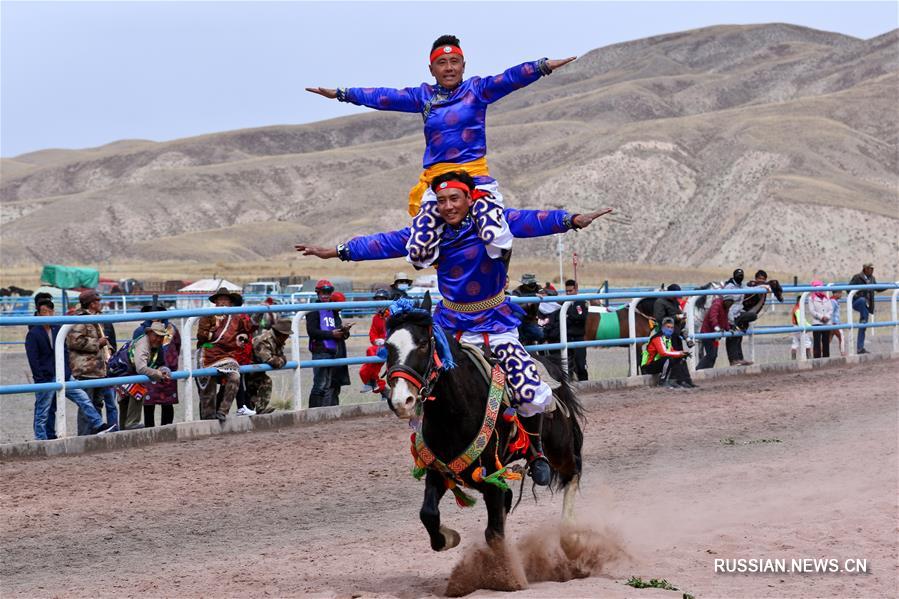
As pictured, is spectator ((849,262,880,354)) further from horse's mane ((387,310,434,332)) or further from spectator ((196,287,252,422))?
horse's mane ((387,310,434,332))

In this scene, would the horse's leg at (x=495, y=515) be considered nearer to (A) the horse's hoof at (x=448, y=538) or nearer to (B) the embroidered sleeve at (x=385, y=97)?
(A) the horse's hoof at (x=448, y=538)

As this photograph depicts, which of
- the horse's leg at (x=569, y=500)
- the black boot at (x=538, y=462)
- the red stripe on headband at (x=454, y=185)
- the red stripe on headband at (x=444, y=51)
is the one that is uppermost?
the red stripe on headband at (x=444, y=51)

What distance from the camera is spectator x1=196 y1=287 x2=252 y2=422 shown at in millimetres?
13406

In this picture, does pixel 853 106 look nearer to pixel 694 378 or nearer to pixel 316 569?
pixel 694 378

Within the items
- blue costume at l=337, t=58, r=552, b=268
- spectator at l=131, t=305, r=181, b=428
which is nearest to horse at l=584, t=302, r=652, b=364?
spectator at l=131, t=305, r=181, b=428

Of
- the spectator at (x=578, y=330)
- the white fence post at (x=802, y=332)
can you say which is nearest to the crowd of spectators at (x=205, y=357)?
the spectator at (x=578, y=330)

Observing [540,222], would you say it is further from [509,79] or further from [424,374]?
[424,374]

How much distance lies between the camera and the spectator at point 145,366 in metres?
12.6

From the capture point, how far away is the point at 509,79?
273 inches

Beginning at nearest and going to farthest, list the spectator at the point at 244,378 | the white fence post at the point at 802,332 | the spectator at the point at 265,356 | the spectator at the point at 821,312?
the spectator at the point at 244,378, the spectator at the point at 265,356, the white fence post at the point at 802,332, the spectator at the point at 821,312

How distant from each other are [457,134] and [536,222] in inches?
28.8

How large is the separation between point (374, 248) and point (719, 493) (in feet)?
14.9

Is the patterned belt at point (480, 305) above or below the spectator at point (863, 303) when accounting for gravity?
above

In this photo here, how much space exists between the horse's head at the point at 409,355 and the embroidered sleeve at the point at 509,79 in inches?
63.1
